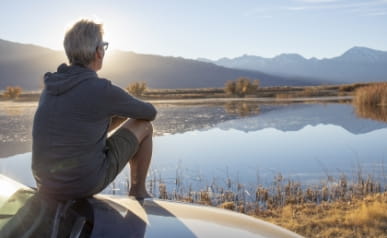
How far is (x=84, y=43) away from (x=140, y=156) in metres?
0.78

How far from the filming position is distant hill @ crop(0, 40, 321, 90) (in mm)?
156375

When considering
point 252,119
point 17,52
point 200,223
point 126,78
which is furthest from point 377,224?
point 17,52

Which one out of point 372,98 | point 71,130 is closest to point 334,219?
point 71,130

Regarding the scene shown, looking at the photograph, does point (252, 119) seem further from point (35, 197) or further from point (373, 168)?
point (35, 197)

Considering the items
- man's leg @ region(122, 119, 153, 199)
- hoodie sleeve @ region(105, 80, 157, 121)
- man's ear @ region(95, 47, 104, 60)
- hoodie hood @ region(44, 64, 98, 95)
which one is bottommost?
man's leg @ region(122, 119, 153, 199)

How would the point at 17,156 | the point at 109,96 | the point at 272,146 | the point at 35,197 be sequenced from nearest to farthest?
the point at 35,197 < the point at 109,96 < the point at 17,156 < the point at 272,146

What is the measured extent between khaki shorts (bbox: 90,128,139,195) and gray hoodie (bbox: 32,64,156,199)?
0.06 m

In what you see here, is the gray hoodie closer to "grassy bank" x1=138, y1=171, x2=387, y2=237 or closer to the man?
the man

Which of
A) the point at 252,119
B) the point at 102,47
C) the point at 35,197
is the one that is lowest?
the point at 252,119

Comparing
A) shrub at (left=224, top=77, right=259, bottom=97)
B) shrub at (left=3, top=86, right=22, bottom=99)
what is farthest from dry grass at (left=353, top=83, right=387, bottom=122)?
shrub at (left=3, top=86, right=22, bottom=99)

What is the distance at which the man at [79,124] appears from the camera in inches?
99.6

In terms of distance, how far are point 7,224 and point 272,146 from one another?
1130 cm

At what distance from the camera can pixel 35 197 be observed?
2.10 meters

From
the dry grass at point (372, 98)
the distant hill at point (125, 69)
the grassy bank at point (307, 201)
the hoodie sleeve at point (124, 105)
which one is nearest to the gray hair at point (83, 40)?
the hoodie sleeve at point (124, 105)
